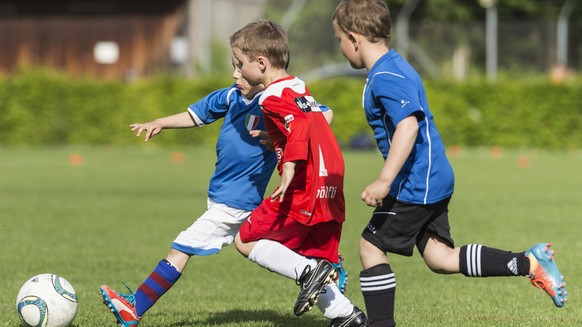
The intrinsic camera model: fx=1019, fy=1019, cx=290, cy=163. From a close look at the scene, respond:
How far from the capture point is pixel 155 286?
19.5ft

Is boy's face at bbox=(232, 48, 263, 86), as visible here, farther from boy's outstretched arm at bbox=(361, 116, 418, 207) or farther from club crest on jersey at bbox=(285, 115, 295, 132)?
boy's outstretched arm at bbox=(361, 116, 418, 207)

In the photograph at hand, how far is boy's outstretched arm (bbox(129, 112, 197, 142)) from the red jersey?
2.67 feet

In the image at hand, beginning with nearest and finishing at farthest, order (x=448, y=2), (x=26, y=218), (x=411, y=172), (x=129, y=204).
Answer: (x=411, y=172) → (x=26, y=218) → (x=129, y=204) → (x=448, y=2)

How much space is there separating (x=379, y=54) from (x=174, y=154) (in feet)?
63.8

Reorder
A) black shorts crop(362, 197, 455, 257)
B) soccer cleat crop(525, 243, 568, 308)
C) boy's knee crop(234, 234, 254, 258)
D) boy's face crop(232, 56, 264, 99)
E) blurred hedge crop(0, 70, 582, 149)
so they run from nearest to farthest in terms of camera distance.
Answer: black shorts crop(362, 197, 455, 257) < soccer cleat crop(525, 243, 568, 308) < boy's knee crop(234, 234, 254, 258) < boy's face crop(232, 56, 264, 99) < blurred hedge crop(0, 70, 582, 149)

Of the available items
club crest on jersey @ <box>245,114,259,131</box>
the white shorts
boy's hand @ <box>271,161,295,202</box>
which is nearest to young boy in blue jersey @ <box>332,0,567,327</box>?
boy's hand @ <box>271,161,295,202</box>

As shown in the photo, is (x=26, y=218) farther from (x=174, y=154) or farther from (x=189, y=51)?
(x=189, y=51)

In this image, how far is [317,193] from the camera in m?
5.37

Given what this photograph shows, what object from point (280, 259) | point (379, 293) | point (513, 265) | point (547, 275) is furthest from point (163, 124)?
point (547, 275)

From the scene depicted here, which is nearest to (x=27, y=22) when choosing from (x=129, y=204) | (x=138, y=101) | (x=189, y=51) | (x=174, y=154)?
(x=189, y=51)

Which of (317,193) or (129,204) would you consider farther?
(129,204)

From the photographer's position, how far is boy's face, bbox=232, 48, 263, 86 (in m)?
5.55

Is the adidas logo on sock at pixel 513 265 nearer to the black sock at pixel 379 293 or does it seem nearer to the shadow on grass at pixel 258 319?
the black sock at pixel 379 293

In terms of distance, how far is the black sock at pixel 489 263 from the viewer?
5535mm
